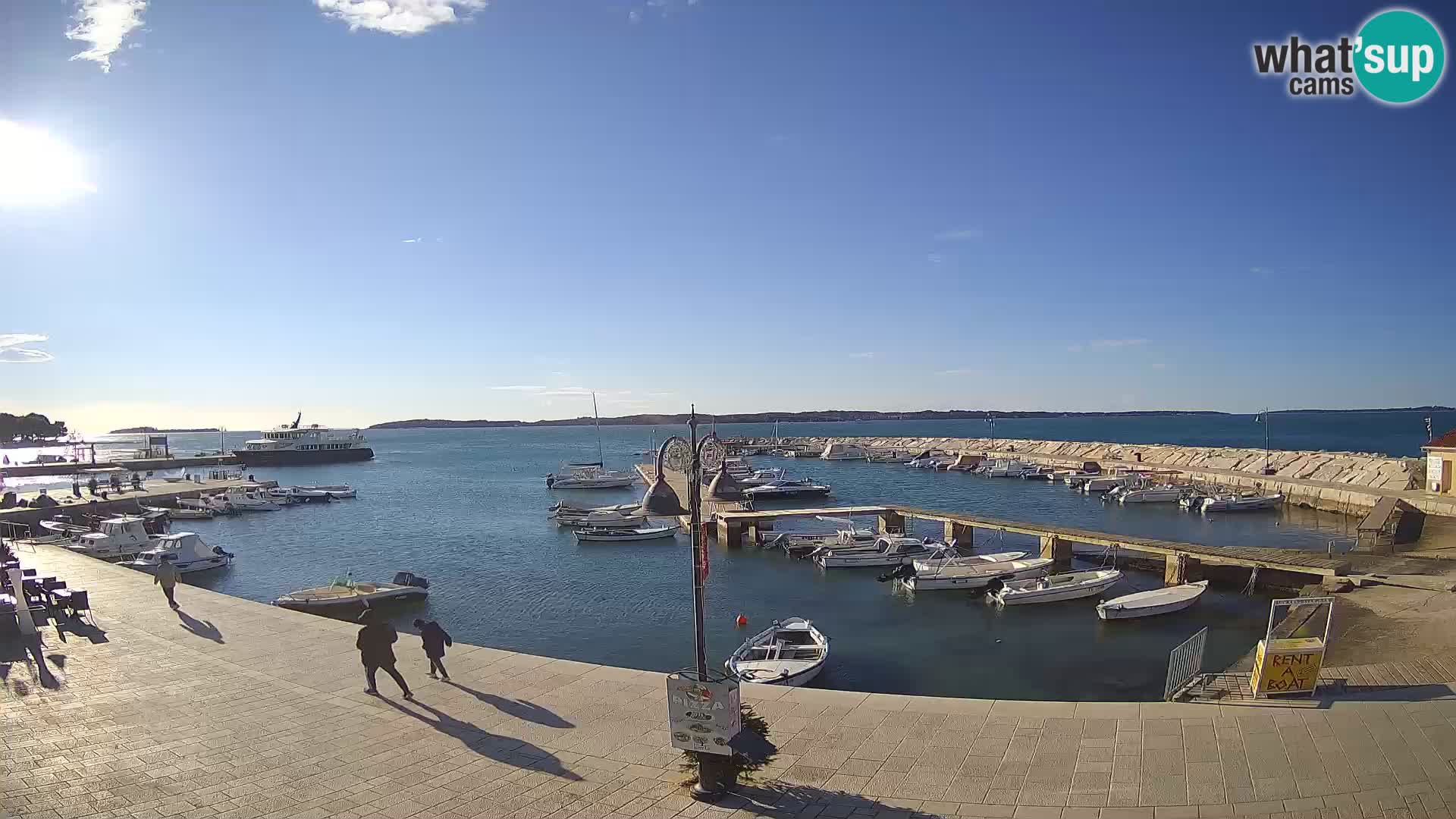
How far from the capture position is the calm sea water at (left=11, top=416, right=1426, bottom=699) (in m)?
22.1

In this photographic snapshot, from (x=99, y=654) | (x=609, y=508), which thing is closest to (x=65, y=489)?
(x=609, y=508)

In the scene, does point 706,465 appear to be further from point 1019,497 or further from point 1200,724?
point 1019,497

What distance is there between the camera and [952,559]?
32031 millimetres

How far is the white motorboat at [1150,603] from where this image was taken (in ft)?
84.8

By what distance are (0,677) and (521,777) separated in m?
10.9

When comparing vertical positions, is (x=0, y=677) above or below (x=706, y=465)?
below

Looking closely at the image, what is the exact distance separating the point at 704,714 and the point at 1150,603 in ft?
75.4

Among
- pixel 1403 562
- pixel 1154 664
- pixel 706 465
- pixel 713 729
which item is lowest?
pixel 1154 664

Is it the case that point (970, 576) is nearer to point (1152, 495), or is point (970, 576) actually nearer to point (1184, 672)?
point (1184, 672)

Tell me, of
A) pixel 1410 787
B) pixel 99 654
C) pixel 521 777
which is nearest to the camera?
pixel 1410 787

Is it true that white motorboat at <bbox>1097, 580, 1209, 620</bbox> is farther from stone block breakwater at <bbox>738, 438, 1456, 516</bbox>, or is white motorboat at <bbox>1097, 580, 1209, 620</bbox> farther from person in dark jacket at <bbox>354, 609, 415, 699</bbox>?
person in dark jacket at <bbox>354, 609, 415, 699</bbox>

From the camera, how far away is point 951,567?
102 feet

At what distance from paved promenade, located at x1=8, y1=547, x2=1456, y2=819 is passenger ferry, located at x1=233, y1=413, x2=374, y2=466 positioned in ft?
427

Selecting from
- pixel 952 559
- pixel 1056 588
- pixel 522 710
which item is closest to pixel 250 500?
pixel 952 559
